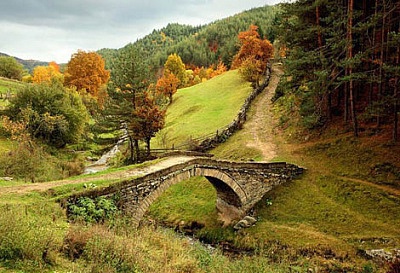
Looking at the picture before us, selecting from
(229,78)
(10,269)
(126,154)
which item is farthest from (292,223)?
(229,78)

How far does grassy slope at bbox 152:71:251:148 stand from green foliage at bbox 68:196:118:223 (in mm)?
22101

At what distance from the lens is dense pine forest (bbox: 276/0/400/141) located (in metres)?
19.2

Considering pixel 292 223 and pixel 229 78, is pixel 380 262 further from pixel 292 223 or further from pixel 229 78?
pixel 229 78

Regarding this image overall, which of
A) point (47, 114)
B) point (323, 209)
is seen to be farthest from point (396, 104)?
point (47, 114)

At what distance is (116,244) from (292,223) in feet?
43.9

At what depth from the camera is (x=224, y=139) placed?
32781mm

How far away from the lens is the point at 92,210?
12.4 meters

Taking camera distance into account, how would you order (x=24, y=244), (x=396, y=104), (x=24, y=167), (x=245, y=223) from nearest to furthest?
1. (x=24, y=244)
2. (x=396, y=104)
3. (x=245, y=223)
4. (x=24, y=167)

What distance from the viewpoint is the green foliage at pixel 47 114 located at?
109 ft

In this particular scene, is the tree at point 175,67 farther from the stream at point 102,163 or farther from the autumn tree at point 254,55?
the stream at point 102,163

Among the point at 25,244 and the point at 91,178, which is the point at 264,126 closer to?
the point at 91,178

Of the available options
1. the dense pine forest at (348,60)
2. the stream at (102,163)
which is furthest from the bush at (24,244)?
the stream at (102,163)

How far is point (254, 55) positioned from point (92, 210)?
140 ft

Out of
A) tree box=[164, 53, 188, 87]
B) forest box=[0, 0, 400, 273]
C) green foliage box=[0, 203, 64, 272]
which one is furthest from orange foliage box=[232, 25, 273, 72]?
green foliage box=[0, 203, 64, 272]
